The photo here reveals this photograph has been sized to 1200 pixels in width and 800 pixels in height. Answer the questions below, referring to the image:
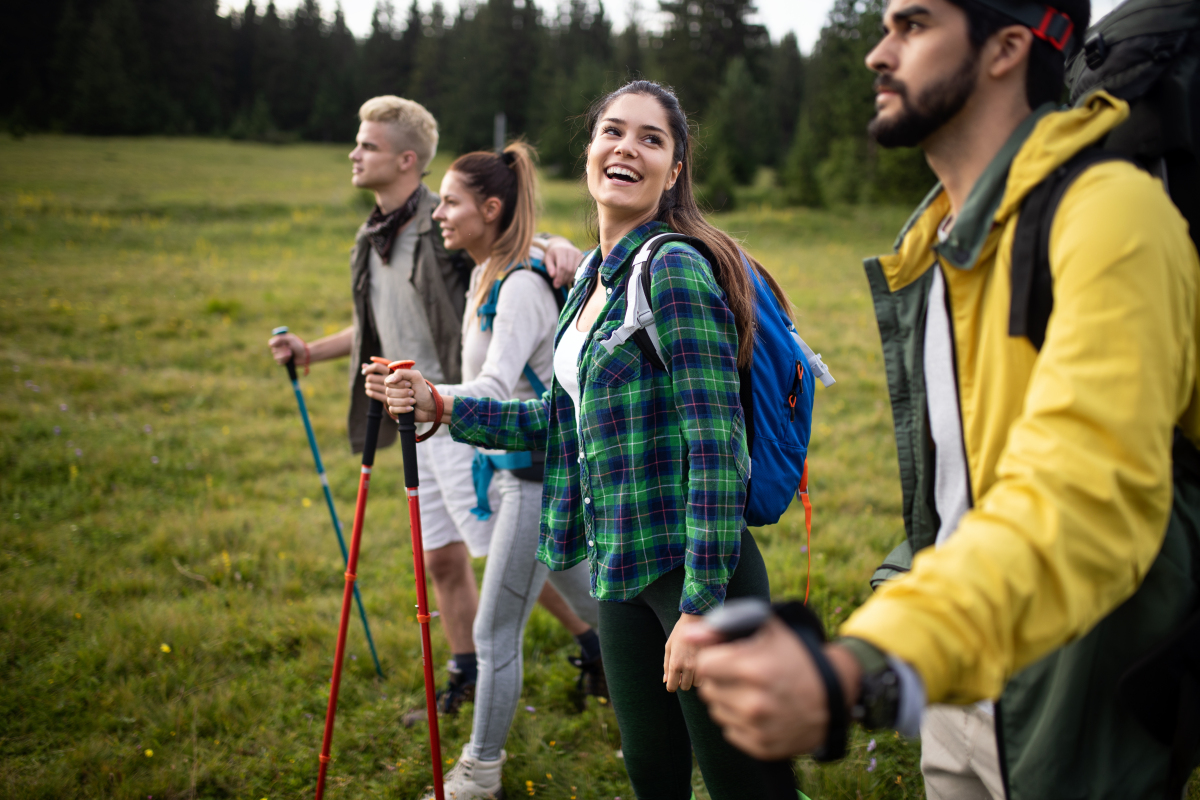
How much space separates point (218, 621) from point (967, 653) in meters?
5.01

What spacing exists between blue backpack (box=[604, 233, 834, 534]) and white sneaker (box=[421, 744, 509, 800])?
193cm

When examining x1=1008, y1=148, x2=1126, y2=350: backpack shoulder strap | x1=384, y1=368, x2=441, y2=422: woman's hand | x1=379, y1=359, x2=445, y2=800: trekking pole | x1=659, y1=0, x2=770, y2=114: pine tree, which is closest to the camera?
x1=1008, y1=148, x2=1126, y2=350: backpack shoulder strap

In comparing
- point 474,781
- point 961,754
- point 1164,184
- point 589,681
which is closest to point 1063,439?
point 1164,184

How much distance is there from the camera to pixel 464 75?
6178 centimetres

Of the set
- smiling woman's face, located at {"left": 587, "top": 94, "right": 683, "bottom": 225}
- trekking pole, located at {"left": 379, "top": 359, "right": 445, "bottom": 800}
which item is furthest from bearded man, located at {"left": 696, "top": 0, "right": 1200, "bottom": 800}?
trekking pole, located at {"left": 379, "top": 359, "right": 445, "bottom": 800}

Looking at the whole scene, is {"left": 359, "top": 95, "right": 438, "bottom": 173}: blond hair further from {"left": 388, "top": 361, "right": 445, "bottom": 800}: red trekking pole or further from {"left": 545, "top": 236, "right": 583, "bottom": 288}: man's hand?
{"left": 388, "top": 361, "right": 445, "bottom": 800}: red trekking pole

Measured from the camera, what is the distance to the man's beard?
1.52 meters

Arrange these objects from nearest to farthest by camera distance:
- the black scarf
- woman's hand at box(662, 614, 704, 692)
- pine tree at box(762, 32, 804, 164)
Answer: woman's hand at box(662, 614, 704, 692) → the black scarf → pine tree at box(762, 32, 804, 164)

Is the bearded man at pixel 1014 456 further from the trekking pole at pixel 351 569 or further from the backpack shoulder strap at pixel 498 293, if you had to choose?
the trekking pole at pixel 351 569

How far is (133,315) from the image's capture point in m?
12.7

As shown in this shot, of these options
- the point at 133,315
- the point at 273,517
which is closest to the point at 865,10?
the point at 133,315

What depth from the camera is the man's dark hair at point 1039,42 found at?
4.86 ft

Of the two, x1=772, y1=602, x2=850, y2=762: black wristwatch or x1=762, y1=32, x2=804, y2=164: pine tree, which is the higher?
x1=762, y1=32, x2=804, y2=164: pine tree

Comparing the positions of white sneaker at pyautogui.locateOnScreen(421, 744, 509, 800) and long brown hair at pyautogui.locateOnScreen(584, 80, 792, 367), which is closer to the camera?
long brown hair at pyautogui.locateOnScreen(584, 80, 792, 367)
